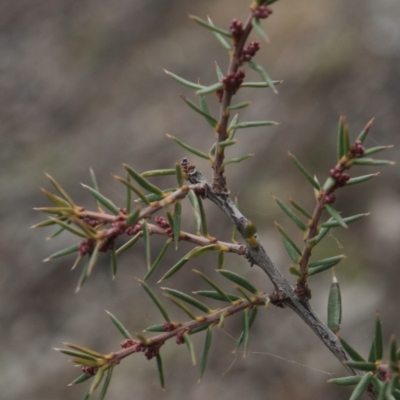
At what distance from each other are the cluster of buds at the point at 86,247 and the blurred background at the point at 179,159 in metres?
2.09

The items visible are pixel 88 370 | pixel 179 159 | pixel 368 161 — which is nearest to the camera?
pixel 368 161

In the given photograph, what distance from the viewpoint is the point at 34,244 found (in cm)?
411

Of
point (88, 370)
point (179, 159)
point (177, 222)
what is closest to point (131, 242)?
point (177, 222)

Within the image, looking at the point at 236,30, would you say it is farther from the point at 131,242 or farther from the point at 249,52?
the point at 131,242

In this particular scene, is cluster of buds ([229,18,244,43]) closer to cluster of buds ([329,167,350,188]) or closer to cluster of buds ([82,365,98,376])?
cluster of buds ([329,167,350,188])

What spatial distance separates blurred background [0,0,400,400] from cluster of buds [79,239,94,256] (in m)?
2.09

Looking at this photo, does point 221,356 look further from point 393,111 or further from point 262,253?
point 262,253

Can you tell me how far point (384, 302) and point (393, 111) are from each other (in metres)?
1.32

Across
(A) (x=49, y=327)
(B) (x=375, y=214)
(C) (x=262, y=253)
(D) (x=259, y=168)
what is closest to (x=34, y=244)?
(A) (x=49, y=327)

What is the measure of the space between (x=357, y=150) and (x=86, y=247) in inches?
14.0

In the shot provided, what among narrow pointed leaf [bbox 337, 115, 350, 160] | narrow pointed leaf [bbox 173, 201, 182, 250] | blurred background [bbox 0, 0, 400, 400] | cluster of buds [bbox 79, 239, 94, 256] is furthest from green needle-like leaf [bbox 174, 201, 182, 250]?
blurred background [bbox 0, 0, 400, 400]

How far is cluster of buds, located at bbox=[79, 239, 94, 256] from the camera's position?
2.14 feet

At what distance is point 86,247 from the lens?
66 centimetres

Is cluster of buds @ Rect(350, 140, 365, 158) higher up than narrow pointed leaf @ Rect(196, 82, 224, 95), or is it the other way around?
narrow pointed leaf @ Rect(196, 82, 224, 95)
